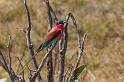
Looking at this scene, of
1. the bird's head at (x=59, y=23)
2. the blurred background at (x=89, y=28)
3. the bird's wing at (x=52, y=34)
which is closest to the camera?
the bird's wing at (x=52, y=34)

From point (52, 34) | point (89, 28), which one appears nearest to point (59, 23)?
point (52, 34)

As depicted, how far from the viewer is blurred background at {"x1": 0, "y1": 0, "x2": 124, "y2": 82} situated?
621 centimetres

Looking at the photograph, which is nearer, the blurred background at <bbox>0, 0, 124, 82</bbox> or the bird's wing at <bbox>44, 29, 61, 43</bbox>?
the bird's wing at <bbox>44, 29, 61, 43</bbox>

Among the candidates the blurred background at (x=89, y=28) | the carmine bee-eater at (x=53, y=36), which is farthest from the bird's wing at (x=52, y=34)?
the blurred background at (x=89, y=28)

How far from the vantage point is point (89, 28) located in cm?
683

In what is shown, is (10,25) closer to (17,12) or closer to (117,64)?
(17,12)

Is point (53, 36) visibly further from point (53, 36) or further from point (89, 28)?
point (89, 28)

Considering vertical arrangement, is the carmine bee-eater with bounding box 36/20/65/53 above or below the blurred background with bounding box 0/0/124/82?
above

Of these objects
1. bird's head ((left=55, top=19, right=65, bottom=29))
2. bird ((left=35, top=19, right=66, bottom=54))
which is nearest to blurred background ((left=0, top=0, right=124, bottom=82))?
bird's head ((left=55, top=19, right=65, bottom=29))

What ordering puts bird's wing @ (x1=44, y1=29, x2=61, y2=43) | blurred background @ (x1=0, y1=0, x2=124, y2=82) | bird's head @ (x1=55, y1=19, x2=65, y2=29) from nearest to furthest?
bird's wing @ (x1=44, y1=29, x2=61, y2=43) → bird's head @ (x1=55, y1=19, x2=65, y2=29) → blurred background @ (x1=0, y1=0, x2=124, y2=82)

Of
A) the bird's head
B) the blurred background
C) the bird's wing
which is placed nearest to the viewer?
the bird's wing

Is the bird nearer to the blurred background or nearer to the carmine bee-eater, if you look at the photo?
the carmine bee-eater

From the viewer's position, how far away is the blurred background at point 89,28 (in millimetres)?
6215

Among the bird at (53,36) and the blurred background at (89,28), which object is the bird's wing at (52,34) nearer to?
the bird at (53,36)
